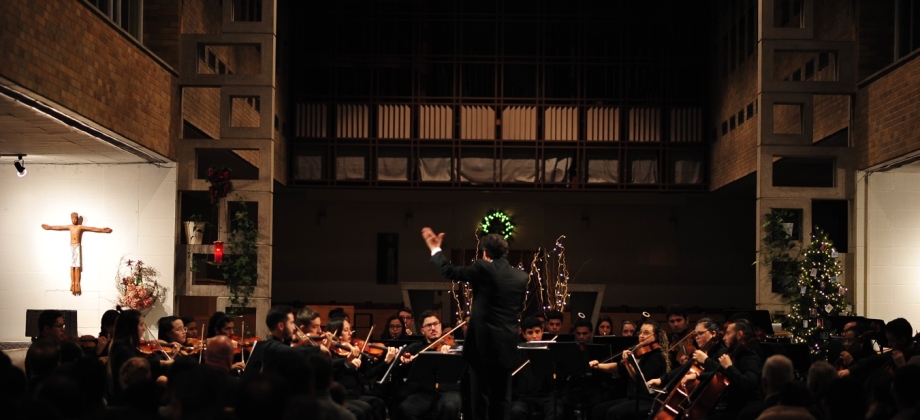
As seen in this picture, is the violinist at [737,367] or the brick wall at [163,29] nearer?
the violinist at [737,367]

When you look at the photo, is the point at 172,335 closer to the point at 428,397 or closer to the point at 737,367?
the point at 428,397

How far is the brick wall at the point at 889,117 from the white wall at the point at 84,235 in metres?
8.15

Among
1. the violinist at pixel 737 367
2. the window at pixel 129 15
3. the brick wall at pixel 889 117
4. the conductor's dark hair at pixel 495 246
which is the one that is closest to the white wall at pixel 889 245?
the brick wall at pixel 889 117

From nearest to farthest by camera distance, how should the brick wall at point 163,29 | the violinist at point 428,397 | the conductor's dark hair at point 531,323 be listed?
the violinist at point 428,397 → the conductor's dark hair at point 531,323 → the brick wall at point 163,29

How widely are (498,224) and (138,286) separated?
8727 millimetres

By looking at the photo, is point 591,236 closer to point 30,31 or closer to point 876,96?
point 876,96

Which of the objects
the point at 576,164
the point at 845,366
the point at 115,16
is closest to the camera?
the point at 845,366

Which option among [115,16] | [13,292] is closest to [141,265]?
[13,292]

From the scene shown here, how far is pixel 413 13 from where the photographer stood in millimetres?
17844

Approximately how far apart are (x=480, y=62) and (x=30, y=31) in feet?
32.5

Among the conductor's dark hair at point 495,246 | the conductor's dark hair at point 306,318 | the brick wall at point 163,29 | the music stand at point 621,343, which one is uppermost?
the brick wall at point 163,29

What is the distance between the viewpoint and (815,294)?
37.4ft

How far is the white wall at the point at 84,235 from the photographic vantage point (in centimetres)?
1198

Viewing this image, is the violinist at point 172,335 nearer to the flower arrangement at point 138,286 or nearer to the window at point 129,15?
the flower arrangement at point 138,286
